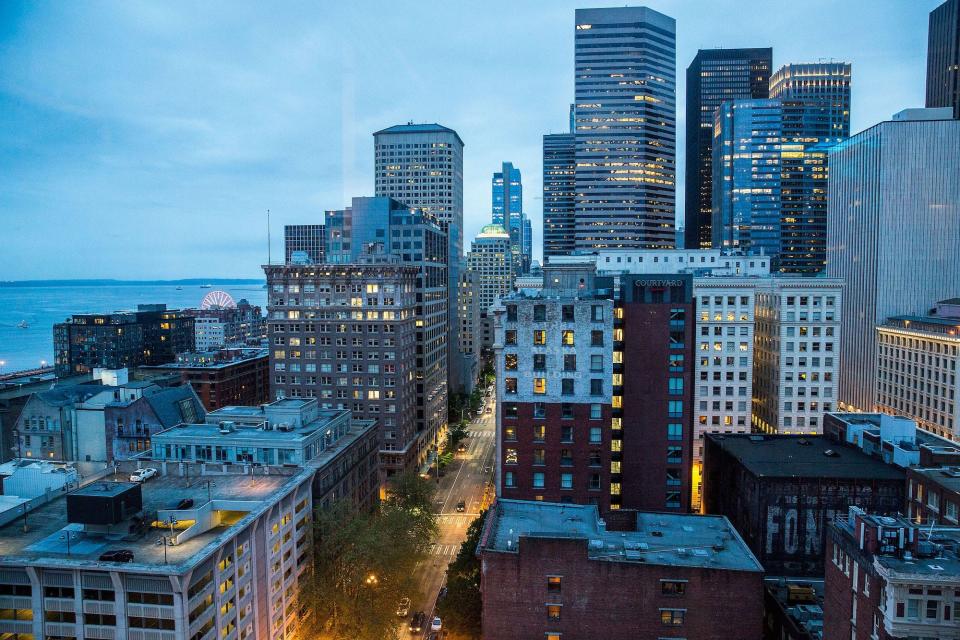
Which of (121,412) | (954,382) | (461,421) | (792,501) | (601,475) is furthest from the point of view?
(461,421)

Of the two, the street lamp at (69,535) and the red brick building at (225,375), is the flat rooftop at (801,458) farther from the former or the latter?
the red brick building at (225,375)

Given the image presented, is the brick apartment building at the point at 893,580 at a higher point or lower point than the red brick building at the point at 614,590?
higher

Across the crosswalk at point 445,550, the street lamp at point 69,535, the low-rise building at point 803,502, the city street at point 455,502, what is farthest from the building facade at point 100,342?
the low-rise building at point 803,502

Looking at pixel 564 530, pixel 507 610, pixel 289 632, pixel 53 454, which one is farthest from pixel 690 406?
pixel 53 454

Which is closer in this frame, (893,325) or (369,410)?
(369,410)

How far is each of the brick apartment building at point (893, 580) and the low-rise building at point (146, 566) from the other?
4363 centimetres

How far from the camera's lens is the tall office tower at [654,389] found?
6569 cm

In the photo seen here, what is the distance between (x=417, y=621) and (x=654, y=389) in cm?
3693

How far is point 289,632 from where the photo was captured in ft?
198

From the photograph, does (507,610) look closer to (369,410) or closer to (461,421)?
(369,410)

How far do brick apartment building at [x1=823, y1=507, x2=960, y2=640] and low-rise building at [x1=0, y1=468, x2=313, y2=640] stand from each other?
143 feet

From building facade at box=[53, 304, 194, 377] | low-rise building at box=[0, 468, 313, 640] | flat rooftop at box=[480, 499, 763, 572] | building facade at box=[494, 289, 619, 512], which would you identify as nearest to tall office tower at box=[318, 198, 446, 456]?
building facade at box=[494, 289, 619, 512]

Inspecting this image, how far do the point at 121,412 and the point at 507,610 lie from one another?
6412 centimetres

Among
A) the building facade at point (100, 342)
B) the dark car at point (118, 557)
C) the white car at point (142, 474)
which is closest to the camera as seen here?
the dark car at point (118, 557)
